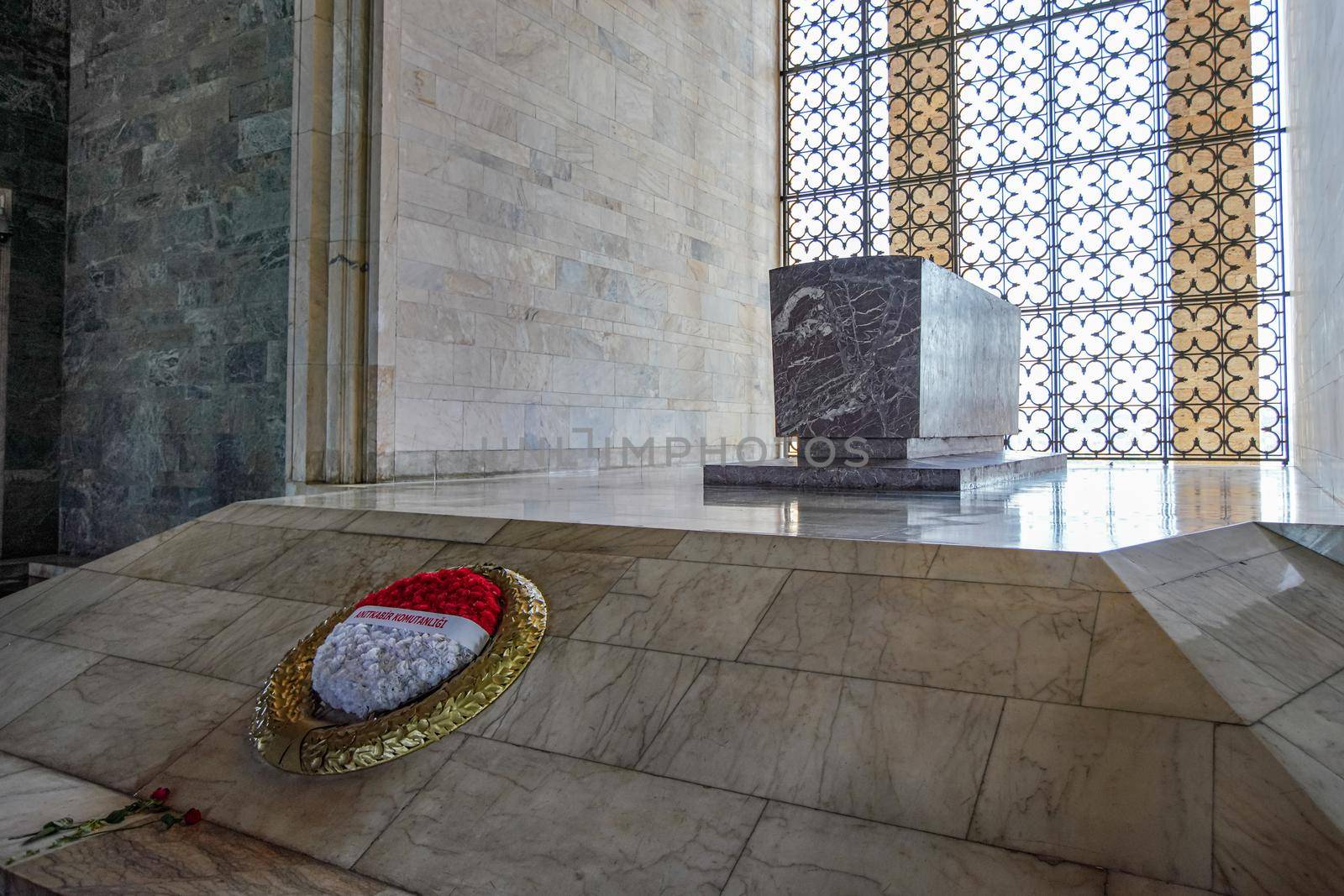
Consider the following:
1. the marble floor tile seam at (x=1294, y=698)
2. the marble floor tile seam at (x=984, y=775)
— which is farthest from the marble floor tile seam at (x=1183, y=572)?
the marble floor tile seam at (x=984, y=775)

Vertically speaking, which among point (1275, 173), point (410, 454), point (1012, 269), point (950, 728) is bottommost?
point (950, 728)

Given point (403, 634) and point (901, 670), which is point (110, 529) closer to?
point (403, 634)

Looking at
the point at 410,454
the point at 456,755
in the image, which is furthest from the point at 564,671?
the point at 410,454

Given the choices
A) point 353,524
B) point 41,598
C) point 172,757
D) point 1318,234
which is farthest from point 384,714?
point 1318,234

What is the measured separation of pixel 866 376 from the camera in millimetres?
5770

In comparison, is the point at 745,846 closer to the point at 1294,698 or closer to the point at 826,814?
the point at 826,814

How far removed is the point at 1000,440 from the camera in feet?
26.4

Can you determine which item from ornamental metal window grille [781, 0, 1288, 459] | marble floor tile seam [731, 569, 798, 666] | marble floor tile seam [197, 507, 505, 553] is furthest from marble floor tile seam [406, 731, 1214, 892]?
ornamental metal window grille [781, 0, 1288, 459]

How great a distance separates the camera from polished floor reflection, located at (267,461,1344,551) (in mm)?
3285

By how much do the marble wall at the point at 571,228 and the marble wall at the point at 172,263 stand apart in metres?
0.87

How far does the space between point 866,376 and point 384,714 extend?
383 centimetres

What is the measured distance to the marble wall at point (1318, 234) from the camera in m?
4.52

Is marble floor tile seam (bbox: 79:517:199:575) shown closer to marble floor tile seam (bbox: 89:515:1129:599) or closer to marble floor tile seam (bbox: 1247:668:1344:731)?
marble floor tile seam (bbox: 89:515:1129:599)

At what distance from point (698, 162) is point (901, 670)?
330 inches
